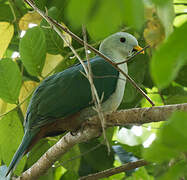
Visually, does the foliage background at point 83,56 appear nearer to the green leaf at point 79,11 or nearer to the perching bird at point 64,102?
the green leaf at point 79,11

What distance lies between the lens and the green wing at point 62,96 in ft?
6.79

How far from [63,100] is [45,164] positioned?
41 cm

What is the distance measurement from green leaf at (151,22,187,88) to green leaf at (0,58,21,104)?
5.42 ft

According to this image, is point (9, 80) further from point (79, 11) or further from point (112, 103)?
point (79, 11)

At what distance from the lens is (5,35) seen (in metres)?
2.31

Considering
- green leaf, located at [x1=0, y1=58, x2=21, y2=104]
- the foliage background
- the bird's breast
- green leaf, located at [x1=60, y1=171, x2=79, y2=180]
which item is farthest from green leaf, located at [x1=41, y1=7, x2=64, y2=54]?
green leaf, located at [x1=60, y1=171, x2=79, y2=180]

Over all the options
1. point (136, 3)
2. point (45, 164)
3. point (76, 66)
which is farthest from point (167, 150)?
point (76, 66)

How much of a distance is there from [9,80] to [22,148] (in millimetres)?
411

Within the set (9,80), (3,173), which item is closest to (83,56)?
(9,80)

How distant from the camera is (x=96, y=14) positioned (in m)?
0.51

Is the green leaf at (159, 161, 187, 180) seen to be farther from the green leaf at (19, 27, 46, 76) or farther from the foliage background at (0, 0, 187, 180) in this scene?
the green leaf at (19, 27, 46, 76)

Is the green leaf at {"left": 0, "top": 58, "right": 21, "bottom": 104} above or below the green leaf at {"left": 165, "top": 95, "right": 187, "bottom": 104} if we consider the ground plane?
above

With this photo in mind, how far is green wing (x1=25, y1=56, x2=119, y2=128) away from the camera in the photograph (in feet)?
6.79

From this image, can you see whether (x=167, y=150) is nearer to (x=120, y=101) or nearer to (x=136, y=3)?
(x=136, y=3)
